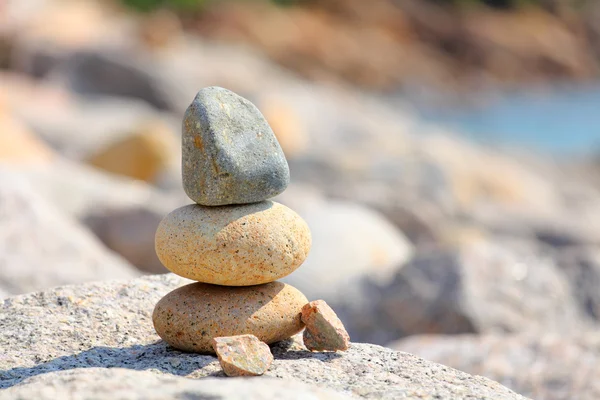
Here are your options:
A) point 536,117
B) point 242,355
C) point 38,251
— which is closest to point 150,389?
point 242,355

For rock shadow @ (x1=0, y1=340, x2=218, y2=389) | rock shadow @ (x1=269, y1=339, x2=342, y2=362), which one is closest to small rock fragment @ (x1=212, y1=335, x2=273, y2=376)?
rock shadow @ (x1=0, y1=340, x2=218, y2=389)

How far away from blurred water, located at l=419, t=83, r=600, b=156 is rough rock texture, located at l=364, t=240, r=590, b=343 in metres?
21.7

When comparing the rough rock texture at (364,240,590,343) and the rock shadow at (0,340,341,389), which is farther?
the rough rock texture at (364,240,590,343)

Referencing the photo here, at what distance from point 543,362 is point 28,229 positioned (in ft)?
10.9

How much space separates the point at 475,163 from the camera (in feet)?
50.3

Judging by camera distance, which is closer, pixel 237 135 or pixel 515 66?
pixel 237 135

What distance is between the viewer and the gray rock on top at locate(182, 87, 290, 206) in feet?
10.3

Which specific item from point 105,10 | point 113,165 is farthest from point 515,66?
point 113,165

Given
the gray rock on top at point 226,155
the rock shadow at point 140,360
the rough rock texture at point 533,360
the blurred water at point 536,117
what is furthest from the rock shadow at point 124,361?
the blurred water at point 536,117

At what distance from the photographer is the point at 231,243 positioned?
3.08m

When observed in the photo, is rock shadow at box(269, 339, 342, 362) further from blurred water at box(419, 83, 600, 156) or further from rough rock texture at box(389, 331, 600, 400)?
blurred water at box(419, 83, 600, 156)

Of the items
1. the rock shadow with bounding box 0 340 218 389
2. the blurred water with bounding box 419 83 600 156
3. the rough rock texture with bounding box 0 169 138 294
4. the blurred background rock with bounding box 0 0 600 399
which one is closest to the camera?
the rock shadow with bounding box 0 340 218 389

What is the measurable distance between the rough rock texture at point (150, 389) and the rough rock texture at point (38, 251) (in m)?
2.46

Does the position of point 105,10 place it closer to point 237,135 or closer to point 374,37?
point 374,37
